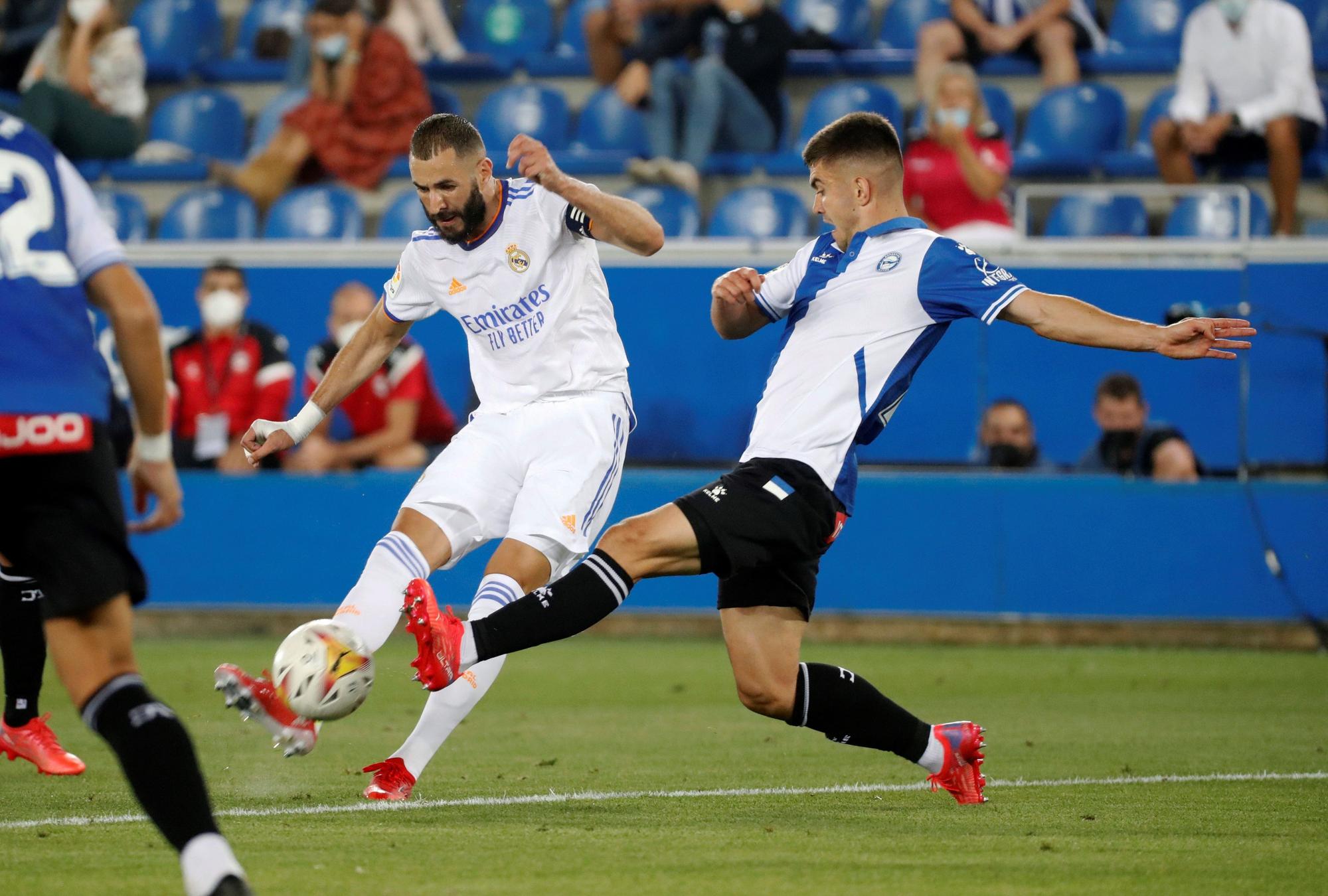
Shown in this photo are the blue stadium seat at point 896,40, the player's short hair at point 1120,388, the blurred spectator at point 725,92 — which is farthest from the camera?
the blue stadium seat at point 896,40

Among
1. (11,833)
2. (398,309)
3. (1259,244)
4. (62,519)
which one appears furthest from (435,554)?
(1259,244)

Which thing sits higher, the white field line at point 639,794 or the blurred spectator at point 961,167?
the blurred spectator at point 961,167

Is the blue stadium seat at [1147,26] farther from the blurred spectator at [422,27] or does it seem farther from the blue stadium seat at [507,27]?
the blurred spectator at [422,27]

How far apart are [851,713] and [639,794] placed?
751 millimetres

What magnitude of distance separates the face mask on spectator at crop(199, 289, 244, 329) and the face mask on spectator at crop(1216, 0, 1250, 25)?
23.1 ft

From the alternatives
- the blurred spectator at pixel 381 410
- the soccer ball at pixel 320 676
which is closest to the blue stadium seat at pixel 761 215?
the blurred spectator at pixel 381 410

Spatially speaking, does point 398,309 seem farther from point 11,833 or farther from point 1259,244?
point 1259,244

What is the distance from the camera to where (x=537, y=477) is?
18.8 feet

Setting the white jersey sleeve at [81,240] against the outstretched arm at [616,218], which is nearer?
the white jersey sleeve at [81,240]

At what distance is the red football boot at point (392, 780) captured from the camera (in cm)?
555

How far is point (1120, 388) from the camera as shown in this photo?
36.3ft

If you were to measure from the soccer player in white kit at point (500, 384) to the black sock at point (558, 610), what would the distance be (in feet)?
0.93

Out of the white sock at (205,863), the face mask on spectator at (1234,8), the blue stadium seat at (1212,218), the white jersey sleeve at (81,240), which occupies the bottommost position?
the white sock at (205,863)

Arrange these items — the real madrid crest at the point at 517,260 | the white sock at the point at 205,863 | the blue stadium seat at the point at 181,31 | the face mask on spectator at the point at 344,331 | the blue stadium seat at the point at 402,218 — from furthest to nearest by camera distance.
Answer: the blue stadium seat at the point at 181,31, the blue stadium seat at the point at 402,218, the face mask on spectator at the point at 344,331, the real madrid crest at the point at 517,260, the white sock at the point at 205,863
